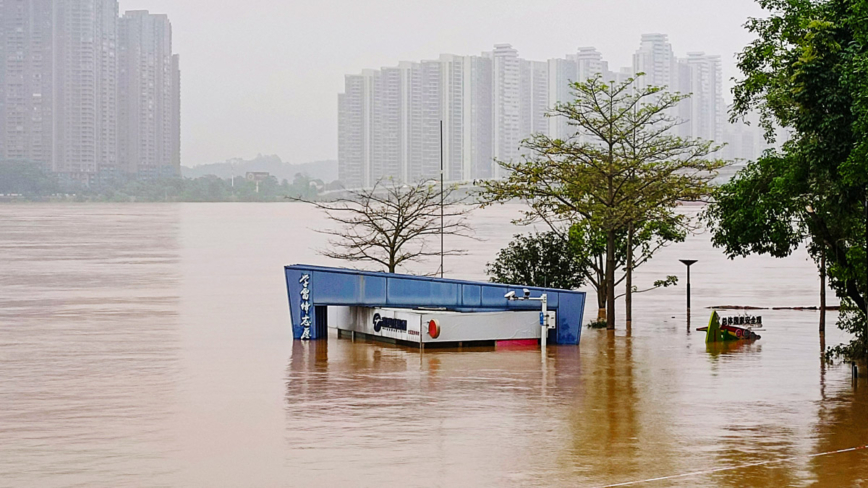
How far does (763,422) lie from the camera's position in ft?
59.8

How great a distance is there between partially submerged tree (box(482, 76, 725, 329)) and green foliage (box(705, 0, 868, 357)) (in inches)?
242

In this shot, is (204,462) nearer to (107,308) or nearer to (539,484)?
(539,484)

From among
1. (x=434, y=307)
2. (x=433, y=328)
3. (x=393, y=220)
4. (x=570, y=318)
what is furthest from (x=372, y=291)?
(x=393, y=220)

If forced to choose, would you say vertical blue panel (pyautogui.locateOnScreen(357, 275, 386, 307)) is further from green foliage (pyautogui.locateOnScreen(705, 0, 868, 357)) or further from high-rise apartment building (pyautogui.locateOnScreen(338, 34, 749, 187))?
high-rise apartment building (pyautogui.locateOnScreen(338, 34, 749, 187))

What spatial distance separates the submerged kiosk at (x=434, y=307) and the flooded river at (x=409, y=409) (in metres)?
0.68

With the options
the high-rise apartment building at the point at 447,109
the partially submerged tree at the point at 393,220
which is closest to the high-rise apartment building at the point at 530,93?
the high-rise apartment building at the point at 447,109

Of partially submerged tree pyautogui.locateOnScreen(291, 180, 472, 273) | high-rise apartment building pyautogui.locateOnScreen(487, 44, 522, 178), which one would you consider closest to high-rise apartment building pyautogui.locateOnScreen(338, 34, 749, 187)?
high-rise apartment building pyautogui.locateOnScreen(487, 44, 522, 178)

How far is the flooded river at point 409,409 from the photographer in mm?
14609

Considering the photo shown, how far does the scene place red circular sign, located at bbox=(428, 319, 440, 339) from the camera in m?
28.1

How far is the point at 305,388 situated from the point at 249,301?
→ 29744 mm

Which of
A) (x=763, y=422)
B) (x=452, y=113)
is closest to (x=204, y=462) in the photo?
(x=763, y=422)

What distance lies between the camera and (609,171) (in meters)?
33.9

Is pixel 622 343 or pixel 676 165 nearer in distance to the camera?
pixel 622 343

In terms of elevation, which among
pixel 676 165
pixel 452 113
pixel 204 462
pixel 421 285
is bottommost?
pixel 204 462
